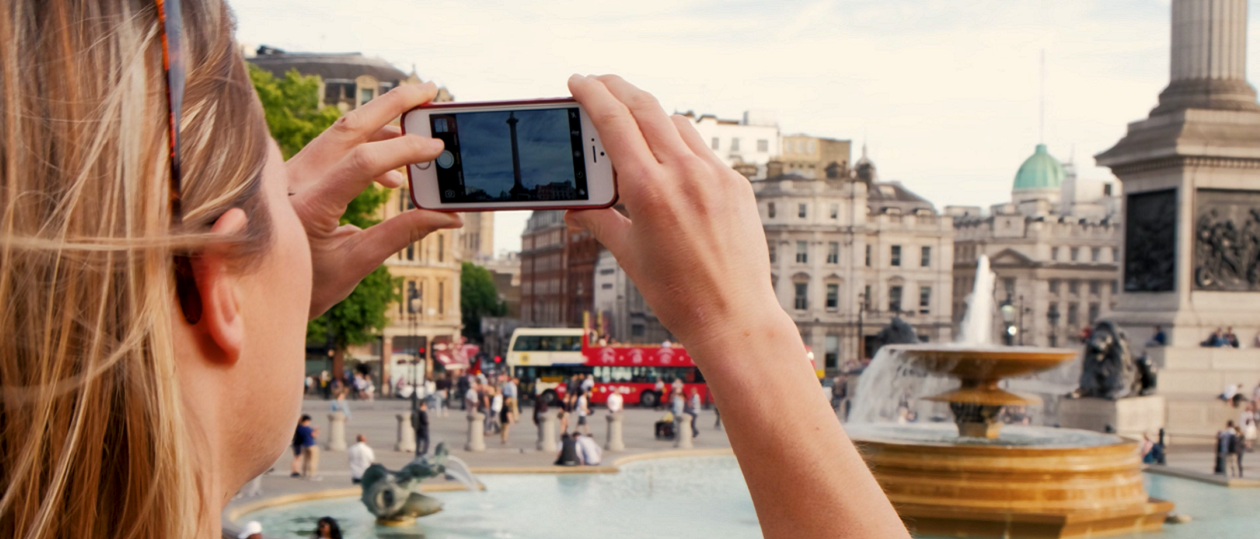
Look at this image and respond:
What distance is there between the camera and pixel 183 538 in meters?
1.10

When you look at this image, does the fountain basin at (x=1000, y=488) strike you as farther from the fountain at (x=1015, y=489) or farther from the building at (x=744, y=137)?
the building at (x=744, y=137)

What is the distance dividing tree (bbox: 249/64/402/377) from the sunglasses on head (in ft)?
104

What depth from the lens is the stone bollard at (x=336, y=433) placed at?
85.0 ft

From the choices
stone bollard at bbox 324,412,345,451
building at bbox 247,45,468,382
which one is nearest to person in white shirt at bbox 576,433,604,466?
stone bollard at bbox 324,412,345,451

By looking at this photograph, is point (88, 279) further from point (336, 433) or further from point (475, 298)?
point (475, 298)

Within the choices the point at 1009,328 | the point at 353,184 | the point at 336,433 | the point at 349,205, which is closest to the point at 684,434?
the point at 336,433

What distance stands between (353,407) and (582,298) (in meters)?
69.1

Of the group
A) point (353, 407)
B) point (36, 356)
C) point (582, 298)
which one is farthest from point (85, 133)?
point (582, 298)

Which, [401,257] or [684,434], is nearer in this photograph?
[684,434]

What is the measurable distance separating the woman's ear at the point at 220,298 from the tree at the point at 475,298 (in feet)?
406

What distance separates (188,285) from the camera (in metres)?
1.16

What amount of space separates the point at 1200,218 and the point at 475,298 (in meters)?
105

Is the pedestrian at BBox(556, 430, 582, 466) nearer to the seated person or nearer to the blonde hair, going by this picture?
the seated person

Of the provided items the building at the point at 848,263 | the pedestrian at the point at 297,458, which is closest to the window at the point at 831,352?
the building at the point at 848,263
